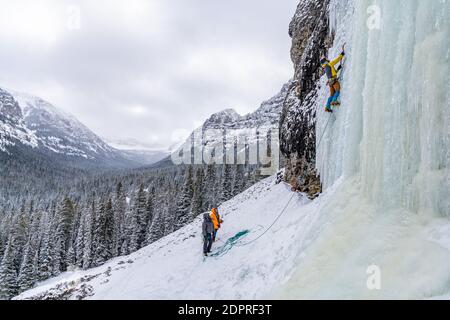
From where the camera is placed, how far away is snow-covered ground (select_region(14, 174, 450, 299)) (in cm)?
506

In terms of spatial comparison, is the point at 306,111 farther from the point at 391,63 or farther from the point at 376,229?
the point at 376,229

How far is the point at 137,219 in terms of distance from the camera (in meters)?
46.4

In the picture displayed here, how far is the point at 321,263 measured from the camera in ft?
22.2

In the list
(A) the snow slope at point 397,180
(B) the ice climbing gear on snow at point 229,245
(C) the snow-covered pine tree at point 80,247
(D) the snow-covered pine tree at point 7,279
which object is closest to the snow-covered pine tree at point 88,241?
(C) the snow-covered pine tree at point 80,247

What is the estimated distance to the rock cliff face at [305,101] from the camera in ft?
47.2

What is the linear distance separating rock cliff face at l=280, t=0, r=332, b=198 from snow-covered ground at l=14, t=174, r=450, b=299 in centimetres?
188

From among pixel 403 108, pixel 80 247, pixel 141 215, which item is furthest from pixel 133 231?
pixel 403 108

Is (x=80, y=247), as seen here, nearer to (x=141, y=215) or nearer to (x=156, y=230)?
(x=141, y=215)

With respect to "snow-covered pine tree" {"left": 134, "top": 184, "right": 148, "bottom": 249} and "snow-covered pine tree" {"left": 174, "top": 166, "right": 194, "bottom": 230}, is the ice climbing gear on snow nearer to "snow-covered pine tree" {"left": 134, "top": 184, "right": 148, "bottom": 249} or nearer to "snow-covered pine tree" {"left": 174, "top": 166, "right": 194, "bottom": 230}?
"snow-covered pine tree" {"left": 174, "top": 166, "right": 194, "bottom": 230}

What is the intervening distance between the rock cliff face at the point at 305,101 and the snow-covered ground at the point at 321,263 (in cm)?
188

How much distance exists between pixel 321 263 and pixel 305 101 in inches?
409

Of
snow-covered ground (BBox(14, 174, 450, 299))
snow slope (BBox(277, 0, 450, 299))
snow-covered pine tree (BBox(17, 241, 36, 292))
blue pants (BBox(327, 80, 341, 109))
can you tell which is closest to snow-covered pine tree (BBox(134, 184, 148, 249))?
snow-covered pine tree (BBox(17, 241, 36, 292))
